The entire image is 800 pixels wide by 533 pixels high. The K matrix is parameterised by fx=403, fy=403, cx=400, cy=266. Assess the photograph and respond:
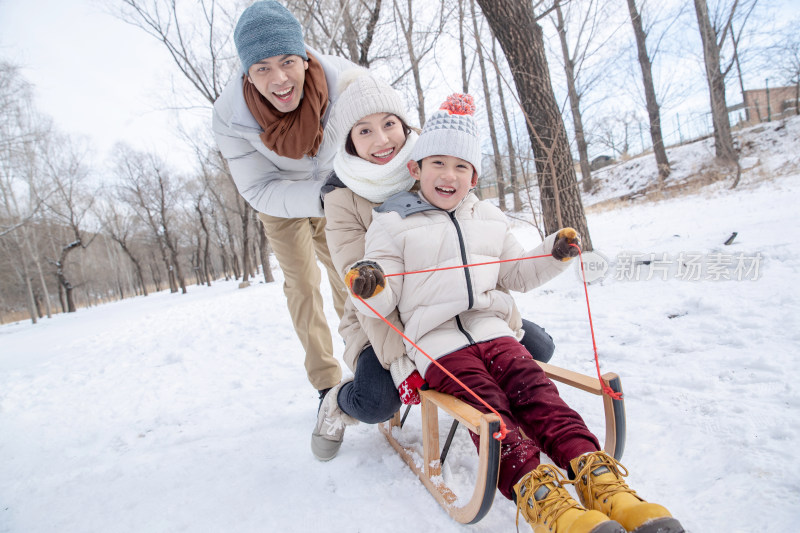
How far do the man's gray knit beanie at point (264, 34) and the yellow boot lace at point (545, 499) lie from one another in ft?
6.30

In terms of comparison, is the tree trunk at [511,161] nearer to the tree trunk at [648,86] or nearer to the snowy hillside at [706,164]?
the tree trunk at [648,86]

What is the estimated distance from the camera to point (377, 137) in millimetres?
1820

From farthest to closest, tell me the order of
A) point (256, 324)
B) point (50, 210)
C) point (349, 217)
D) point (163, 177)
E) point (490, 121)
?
1. point (163, 177)
2. point (50, 210)
3. point (490, 121)
4. point (256, 324)
5. point (349, 217)

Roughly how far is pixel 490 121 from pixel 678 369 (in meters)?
11.5

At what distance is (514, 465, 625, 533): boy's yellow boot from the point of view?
92 centimetres

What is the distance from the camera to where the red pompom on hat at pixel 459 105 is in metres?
1.75

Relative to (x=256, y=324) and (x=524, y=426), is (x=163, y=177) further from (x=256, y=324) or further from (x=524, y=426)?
(x=524, y=426)

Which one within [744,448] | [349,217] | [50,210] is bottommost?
[744,448]

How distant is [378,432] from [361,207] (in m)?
1.15

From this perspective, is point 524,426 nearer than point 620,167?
Yes

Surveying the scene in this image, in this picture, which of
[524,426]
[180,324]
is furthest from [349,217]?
[180,324]

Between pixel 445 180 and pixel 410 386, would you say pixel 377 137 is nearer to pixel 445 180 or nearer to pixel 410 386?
pixel 445 180

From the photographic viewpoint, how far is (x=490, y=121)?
12.3m

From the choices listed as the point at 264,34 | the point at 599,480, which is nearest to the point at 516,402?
the point at 599,480
